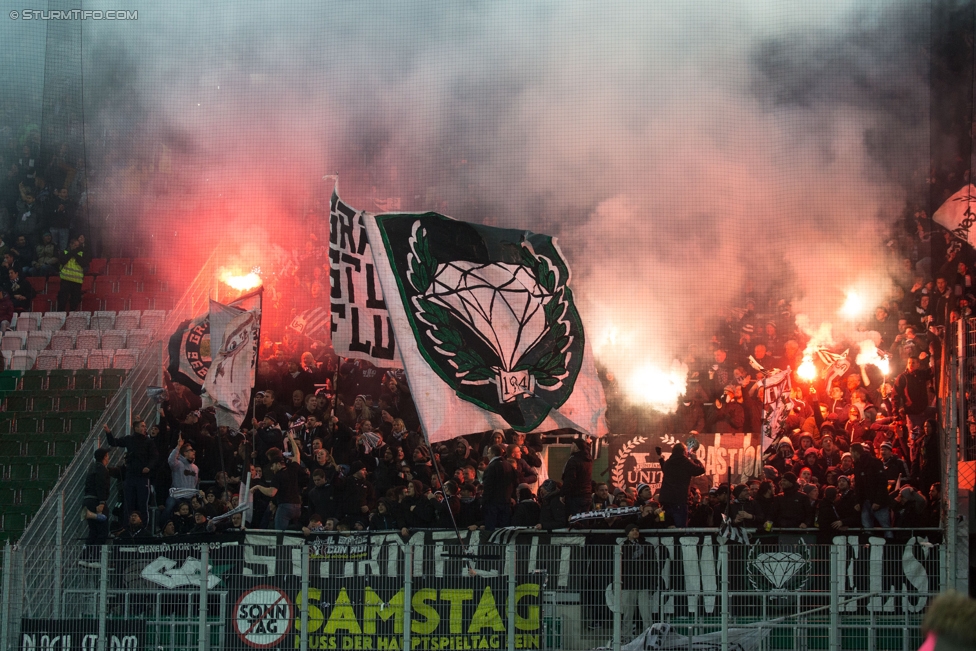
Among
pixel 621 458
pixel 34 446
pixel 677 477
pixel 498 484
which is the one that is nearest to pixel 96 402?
pixel 34 446

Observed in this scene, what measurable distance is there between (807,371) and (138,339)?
9.66m

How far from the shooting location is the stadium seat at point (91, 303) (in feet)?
61.5

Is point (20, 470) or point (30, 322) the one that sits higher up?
point (30, 322)

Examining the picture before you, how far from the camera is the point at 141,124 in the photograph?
771 inches

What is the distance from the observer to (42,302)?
18984 millimetres

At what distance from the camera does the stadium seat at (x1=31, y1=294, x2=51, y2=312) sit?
18.9 meters

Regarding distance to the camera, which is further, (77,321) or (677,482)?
(77,321)

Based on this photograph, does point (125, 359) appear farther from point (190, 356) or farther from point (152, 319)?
point (190, 356)

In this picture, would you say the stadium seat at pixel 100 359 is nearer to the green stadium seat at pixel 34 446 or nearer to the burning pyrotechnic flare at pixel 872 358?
the green stadium seat at pixel 34 446

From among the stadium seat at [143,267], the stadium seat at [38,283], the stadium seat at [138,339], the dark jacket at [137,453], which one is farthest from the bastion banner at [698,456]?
the stadium seat at [38,283]

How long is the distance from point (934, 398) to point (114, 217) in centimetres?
1251

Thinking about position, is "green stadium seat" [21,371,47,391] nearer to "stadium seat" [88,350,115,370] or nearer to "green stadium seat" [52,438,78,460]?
"stadium seat" [88,350,115,370]

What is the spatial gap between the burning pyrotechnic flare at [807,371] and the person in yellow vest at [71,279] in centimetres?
1081

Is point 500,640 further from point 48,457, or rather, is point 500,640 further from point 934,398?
point 48,457
